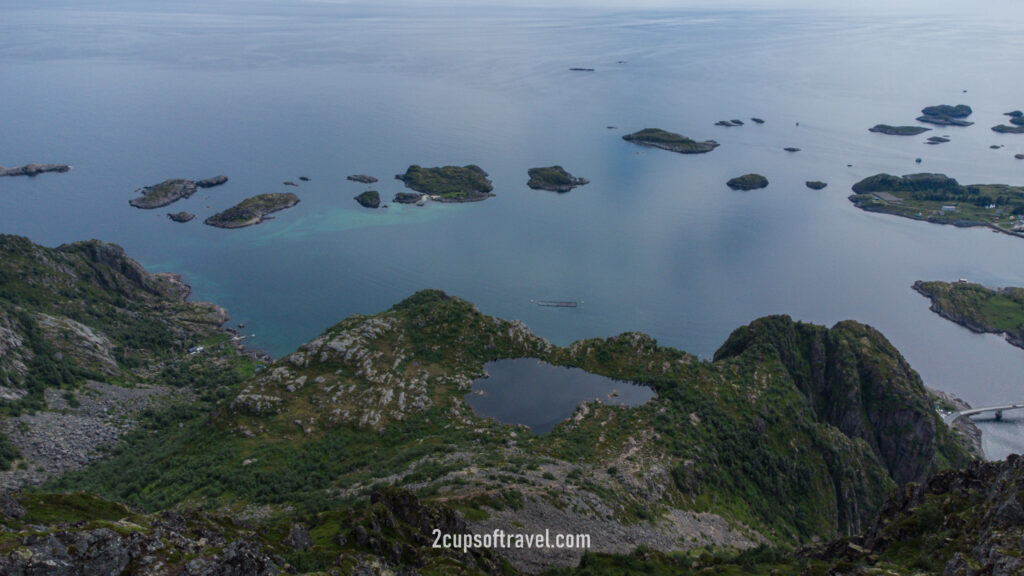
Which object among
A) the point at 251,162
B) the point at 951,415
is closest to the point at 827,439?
the point at 951,415


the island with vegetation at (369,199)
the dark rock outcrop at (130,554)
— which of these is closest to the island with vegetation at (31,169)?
the island with vegetation at (369,199)

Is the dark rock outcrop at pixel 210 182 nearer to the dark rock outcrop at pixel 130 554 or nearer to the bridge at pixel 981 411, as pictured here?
the dark rock outcrop at pixel 130 554

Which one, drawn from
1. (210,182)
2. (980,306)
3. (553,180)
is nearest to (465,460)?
(980,306)

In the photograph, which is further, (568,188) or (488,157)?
(488,157)

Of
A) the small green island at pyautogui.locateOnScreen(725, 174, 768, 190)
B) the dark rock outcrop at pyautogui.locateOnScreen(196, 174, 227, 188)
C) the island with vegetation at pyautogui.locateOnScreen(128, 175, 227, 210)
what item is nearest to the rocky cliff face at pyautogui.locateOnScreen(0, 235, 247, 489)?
the island with vegetation at pyautogui.locateOnScreen(128, 175, 227, 210)

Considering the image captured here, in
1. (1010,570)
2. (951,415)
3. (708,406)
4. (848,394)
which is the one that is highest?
(1010,570)

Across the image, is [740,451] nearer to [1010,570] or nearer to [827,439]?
[827,439]

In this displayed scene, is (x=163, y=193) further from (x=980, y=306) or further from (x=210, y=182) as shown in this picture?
(x=980, y=306)
